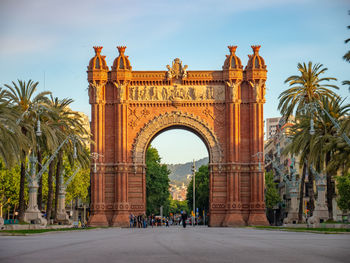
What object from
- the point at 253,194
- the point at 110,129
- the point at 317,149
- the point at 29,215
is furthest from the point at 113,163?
the point at 317,149

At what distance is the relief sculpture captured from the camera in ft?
205

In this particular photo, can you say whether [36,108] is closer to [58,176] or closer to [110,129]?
[58,176]

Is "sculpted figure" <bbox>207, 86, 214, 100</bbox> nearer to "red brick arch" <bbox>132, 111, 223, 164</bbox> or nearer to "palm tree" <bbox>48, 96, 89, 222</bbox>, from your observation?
"red brick arch" <bbox>132, 111, 223, 164</bbox>

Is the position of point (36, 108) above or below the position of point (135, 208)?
above

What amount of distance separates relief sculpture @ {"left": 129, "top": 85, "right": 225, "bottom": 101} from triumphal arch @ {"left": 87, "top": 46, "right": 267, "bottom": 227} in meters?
0.10

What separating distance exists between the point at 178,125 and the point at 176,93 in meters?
3.32

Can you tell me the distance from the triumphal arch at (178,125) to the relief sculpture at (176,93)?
4.0 inches

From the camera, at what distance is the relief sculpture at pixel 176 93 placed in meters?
62.5

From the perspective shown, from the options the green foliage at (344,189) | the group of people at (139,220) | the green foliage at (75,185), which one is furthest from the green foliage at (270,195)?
the group of people at (139,220)

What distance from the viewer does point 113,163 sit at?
61.5 meters

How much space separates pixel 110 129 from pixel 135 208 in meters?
8.40

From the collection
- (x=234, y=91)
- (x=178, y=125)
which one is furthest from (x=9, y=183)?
(x=234, y=91)

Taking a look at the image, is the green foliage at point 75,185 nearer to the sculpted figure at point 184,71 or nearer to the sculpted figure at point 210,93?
the sculpted figure at point 184,71

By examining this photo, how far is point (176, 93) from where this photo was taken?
6256 centimetres
